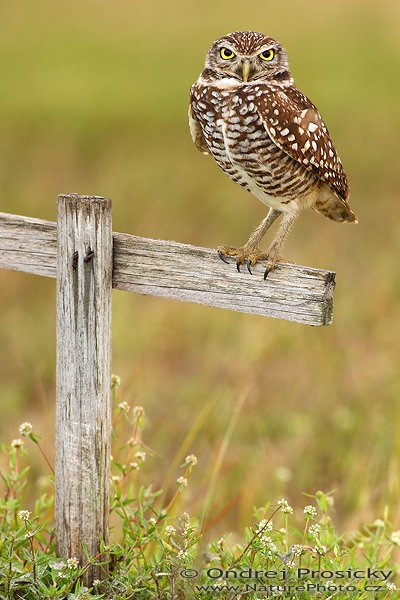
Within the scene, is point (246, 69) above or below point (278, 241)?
above

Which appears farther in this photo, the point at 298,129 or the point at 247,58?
the point at 298,129

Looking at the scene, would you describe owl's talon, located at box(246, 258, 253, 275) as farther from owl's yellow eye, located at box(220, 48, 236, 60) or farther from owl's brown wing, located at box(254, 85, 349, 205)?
owl's yellow eye, located at box(220, 48, 236, 60)

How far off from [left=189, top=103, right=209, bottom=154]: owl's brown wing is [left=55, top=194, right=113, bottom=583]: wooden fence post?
494mm

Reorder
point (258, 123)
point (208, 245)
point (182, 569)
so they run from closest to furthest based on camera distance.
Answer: point (182, 569)
point (258, 123)
point (208, 245)

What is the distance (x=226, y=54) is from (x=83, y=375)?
108 cm

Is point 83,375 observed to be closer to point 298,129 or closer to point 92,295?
point 92,295

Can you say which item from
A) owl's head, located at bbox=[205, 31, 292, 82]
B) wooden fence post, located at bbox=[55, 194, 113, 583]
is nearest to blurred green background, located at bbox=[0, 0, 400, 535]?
wooden fence post, located at bbox=[55, 194, 113, 583]

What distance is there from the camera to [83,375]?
2811mm

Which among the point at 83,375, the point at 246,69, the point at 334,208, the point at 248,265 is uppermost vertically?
the point at 246,69

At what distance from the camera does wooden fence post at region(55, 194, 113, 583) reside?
276 cm

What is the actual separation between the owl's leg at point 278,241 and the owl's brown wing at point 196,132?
1.28 ft

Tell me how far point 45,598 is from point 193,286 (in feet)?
3.29

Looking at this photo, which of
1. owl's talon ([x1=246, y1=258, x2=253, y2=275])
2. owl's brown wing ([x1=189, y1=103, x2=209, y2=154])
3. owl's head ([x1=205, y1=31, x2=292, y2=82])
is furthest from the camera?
owl's brown wing ([x1=189, y1=103, x2=209, y2=154])

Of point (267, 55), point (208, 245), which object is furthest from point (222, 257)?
point (208, 245)
